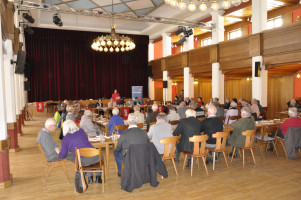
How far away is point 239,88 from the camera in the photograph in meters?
16.2

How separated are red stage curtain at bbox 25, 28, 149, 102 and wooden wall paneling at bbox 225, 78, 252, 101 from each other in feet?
22.6

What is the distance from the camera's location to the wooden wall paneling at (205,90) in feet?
63.5

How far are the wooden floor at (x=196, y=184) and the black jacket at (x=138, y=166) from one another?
0.76 feet

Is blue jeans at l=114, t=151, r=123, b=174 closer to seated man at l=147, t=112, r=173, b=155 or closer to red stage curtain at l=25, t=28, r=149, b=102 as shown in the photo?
seated man at l=147, t=112, r=173, b=155

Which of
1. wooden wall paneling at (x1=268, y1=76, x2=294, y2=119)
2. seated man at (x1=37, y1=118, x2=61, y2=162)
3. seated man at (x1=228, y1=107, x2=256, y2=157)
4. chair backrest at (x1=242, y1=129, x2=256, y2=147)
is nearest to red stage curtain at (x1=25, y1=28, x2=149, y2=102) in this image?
wooden wall paneling at (x1=268, y1=76, x2=294, y2=119)

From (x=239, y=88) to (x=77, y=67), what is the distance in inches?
472

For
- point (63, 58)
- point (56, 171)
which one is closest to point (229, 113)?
point (56, 171)

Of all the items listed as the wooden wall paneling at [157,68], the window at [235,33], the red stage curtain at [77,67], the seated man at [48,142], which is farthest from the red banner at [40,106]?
the window at [235,33]

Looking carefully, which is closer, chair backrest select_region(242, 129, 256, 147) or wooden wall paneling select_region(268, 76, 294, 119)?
chair backrest select_region(242, 129, 256, 147)

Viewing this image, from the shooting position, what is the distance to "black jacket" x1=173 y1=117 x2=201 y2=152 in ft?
16.6

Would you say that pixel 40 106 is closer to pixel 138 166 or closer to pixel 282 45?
pixel 138 166

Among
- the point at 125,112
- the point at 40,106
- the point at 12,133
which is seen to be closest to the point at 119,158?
the point at 12,133

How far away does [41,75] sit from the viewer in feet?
57.4

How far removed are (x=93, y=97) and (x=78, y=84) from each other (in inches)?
60.5
